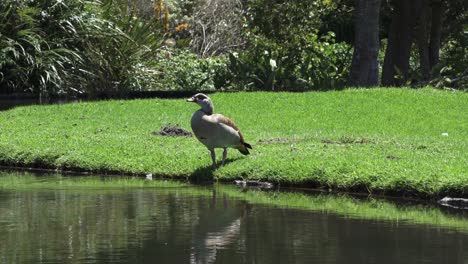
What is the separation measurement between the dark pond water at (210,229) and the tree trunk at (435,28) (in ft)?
67.2

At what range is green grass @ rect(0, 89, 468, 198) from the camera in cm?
1538

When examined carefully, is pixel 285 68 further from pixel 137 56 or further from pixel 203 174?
pixel 203 174

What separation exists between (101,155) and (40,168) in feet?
3.93

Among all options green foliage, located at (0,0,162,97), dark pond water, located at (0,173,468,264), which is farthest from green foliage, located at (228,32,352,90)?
dark pond water, located at (0,173,468,264)

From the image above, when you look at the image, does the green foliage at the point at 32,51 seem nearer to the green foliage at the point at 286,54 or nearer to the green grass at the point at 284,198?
the green foliage at the point at 286,54

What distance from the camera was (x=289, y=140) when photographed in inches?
752

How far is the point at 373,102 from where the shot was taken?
2347 cm

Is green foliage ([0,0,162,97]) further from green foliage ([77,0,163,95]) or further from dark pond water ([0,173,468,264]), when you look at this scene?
dark pond water ([0,173,468,264])

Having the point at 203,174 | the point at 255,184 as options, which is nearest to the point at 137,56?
the point at 203,174

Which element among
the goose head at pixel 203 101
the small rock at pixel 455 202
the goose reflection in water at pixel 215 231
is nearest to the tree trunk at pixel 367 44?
the goose head at pixel 203 101

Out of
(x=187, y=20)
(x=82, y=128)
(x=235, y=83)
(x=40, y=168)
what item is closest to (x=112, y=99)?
(x=235, y=83)

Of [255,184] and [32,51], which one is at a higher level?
[32,51]

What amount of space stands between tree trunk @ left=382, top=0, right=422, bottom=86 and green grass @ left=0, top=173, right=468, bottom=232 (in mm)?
14959

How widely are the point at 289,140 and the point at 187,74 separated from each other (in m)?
11.5
